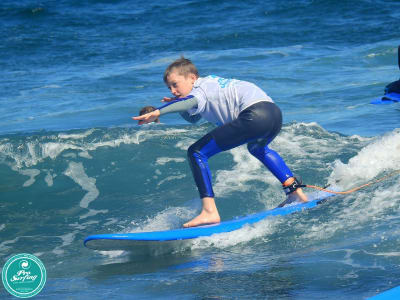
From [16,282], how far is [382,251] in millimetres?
2707

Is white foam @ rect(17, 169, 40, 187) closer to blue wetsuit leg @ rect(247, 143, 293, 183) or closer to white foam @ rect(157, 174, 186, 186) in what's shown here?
white foam @ rect(157, 174, 186, 186)

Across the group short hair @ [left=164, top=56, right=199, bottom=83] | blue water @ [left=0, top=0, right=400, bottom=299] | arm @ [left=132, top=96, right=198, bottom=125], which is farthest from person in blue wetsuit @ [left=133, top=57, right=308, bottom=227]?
blue water @ [left=0, top=0, right=400, bottom=299]

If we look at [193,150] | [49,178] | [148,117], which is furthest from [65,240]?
[49,178]

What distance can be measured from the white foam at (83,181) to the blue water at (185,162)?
1.0 inches

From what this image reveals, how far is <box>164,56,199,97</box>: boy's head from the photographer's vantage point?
18.6ft

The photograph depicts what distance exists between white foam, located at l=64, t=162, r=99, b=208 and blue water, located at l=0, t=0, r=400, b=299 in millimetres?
27

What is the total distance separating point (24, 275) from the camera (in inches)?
197

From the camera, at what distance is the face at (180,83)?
18.6 feet

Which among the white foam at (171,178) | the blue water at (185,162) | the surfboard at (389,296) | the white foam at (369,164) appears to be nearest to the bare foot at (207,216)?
the blue water at (185,162)

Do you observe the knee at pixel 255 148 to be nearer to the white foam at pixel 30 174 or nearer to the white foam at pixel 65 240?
the white foam at pixel 65 240

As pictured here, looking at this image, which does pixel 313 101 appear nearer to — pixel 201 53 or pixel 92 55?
pixel 201 53

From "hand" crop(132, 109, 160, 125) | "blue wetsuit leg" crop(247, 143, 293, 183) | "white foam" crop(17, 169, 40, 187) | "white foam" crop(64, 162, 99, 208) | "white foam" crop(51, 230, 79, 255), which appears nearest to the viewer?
"hand" crop(132, 109, 160, 125)

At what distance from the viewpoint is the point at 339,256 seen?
4.84m

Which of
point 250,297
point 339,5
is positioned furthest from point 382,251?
point 339,5
